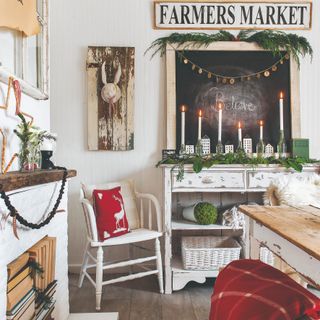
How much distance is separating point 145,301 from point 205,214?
0.76m

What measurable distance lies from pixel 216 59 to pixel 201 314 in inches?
80.1

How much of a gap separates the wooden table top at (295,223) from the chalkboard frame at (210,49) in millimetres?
1377

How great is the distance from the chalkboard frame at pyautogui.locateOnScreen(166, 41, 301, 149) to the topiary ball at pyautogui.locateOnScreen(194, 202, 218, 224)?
0.59m

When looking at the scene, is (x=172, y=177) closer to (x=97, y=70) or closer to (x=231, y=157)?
(x=231, y=157)

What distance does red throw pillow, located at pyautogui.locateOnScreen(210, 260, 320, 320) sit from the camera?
3.13 ft

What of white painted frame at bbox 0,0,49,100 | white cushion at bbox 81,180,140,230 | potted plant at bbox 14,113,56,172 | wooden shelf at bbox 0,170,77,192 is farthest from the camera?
white cushion at bbox 81,180,140,230

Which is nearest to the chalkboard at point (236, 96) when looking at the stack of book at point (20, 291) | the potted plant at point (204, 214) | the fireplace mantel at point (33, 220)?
the potted plant at point (204, 214)

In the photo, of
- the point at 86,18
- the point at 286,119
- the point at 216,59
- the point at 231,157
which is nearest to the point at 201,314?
the point at 231,157

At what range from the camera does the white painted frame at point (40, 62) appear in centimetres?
162

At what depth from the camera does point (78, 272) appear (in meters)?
3.05

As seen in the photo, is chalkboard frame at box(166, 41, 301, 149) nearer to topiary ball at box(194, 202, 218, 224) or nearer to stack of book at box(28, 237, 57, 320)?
topiary ball at box(194, 202, 218, 224)

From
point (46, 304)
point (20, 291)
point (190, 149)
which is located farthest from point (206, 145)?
point (20, 291)

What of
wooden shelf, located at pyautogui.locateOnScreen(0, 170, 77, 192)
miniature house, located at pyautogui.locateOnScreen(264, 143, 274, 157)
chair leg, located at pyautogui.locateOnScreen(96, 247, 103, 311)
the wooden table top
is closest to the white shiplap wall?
chair leg, located at pyautogui.locateOnScreen(96, 247, 103, 311)

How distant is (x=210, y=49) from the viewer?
306 cm
